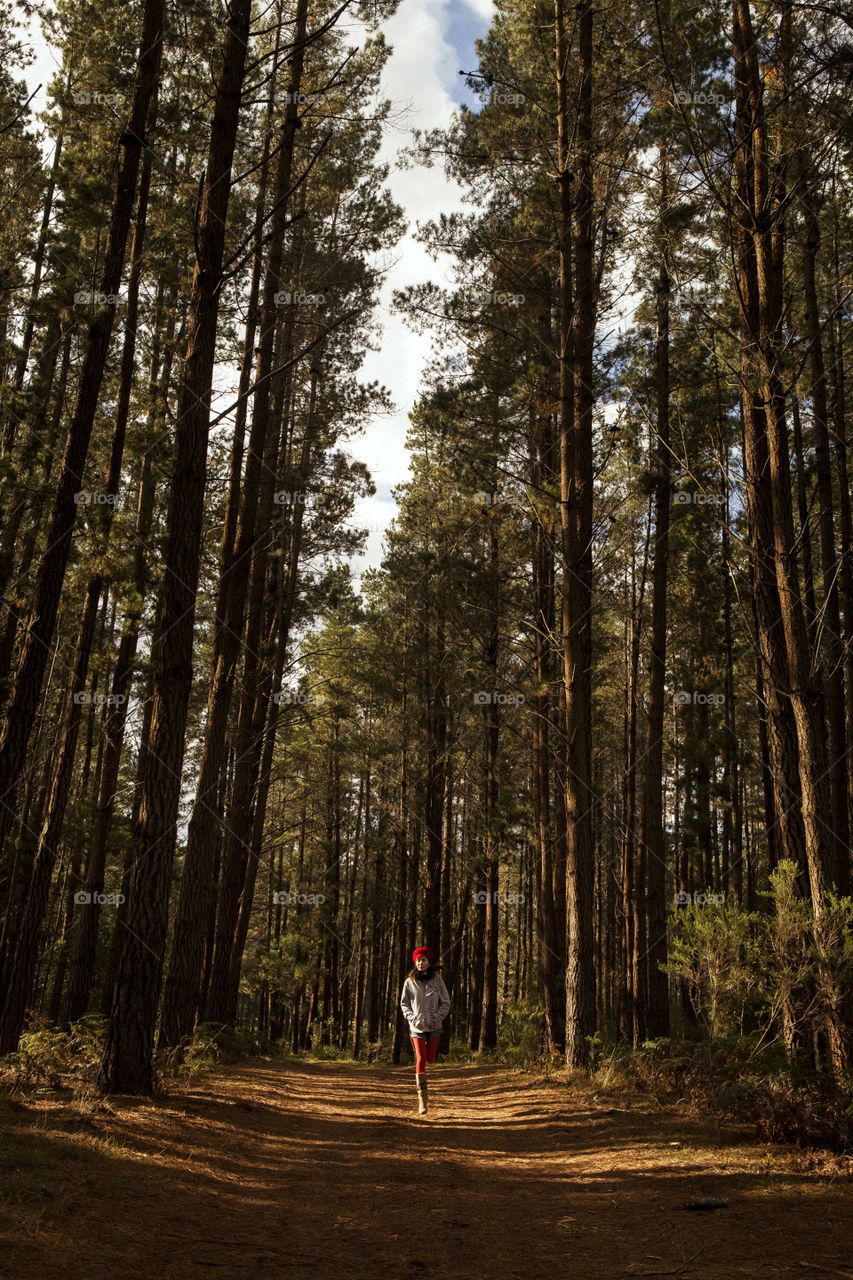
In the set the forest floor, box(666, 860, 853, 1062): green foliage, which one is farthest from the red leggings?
box(666, 860, 853, 1062): green foliage

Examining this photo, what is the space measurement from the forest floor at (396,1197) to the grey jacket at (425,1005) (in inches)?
67.7

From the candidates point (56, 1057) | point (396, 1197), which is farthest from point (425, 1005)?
point (396, 1197)

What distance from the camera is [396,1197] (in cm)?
506

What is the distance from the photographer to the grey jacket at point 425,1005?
9430 millimetres

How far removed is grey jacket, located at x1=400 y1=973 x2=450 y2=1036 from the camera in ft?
30.9

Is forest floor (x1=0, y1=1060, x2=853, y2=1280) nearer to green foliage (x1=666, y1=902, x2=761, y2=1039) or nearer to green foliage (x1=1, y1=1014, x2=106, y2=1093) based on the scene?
green foliage (x1=1, y1=1014, x2=106, y2=1093)

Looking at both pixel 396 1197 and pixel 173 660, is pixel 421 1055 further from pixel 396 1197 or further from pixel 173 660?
pixel 173 660

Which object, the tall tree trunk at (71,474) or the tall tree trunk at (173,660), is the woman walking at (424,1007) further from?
the tall tree trunk at (71,474)

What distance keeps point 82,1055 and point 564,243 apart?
1187 cm

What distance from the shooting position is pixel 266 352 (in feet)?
39.1

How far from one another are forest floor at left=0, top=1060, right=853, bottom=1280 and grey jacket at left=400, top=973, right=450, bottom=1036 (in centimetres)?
172

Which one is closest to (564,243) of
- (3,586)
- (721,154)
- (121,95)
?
(721,154)

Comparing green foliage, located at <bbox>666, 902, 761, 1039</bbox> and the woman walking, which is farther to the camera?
the woman walking

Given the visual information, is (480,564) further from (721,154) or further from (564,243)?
Result: (721,154)
